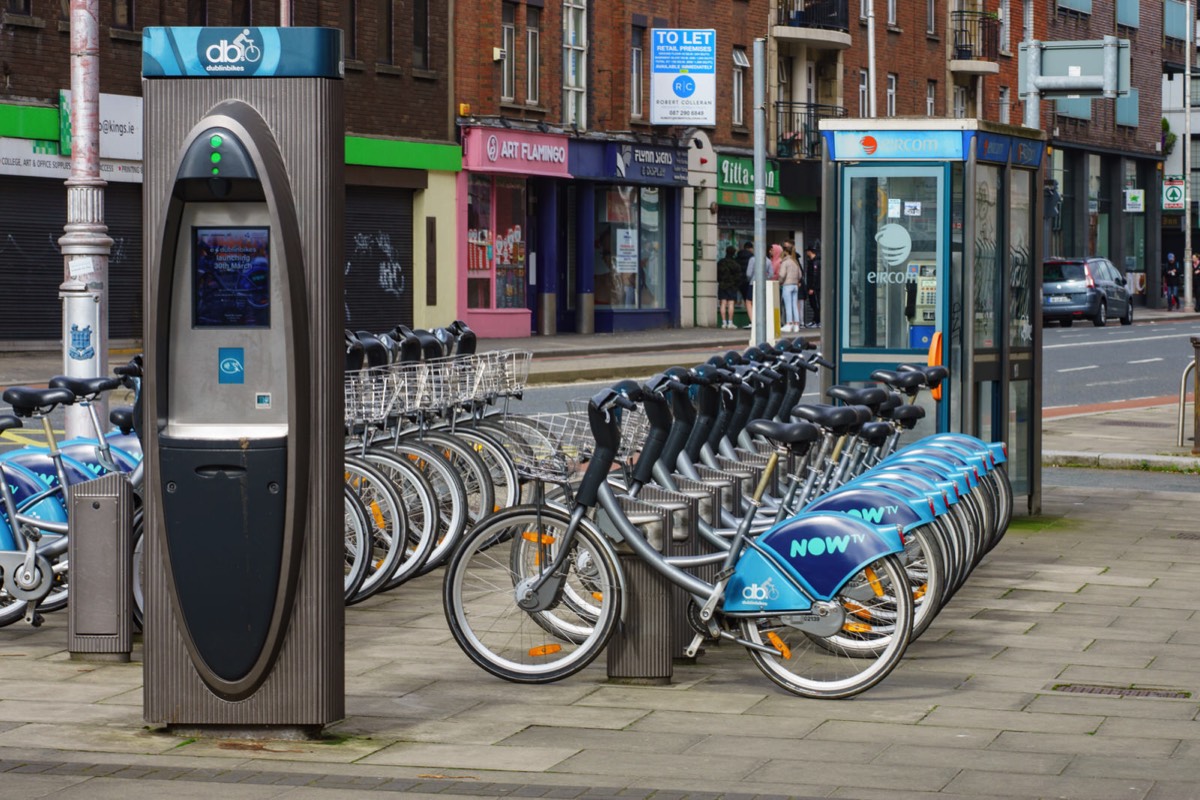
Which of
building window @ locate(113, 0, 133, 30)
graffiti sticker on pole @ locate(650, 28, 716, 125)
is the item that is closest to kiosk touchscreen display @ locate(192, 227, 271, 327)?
building window @ locate(113, 0, 133, 30)

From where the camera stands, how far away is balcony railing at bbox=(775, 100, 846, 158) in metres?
49.2

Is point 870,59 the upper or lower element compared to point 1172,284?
upper

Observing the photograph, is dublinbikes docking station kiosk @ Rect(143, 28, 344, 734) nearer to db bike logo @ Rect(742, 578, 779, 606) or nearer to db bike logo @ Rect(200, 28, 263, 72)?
db bike logo @ Rect(200, 28, 263, 72)

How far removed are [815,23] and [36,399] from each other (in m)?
42.1

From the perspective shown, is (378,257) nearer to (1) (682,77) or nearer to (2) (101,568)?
(1) (682,77)

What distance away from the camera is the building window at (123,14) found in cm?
3039

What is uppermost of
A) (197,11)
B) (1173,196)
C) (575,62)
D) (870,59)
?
(870,59)

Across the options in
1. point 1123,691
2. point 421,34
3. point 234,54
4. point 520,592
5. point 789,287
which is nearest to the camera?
point 234,54

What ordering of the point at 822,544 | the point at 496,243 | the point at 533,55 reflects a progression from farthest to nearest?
the point at 533,55, the point at 496,243, the point at 822,544

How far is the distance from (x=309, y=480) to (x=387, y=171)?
29099 mm

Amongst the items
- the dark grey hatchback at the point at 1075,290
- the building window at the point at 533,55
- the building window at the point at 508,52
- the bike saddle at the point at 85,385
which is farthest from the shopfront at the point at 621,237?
the bike saddle at the point at 85,385

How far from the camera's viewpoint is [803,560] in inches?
306

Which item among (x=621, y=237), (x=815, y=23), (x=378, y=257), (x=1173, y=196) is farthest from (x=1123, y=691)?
(x=1173, y=196)

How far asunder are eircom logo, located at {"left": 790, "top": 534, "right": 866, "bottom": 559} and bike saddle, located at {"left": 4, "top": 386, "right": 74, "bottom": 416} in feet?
11.5
